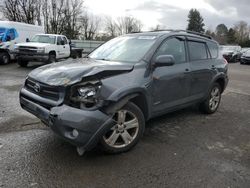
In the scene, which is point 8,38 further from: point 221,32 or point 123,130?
point 221,32

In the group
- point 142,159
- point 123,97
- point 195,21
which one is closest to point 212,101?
point 142,159

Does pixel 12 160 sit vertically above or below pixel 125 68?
below

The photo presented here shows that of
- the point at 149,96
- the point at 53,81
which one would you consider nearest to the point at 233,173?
the point at 149,96

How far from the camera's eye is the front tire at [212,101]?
550 cm

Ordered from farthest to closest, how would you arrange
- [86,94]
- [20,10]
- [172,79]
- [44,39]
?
[20,10]
[44,39]
[172,79]
[86,94]

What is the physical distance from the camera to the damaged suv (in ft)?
9.68

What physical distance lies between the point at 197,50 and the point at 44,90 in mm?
3287

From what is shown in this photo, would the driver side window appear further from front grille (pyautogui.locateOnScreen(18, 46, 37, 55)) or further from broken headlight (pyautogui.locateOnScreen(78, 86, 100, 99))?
front grille (pyautogui.locateOnScreen(18, 46, 37, 55))

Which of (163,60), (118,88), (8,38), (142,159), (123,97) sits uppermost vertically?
(8,38)

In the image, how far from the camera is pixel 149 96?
371cm

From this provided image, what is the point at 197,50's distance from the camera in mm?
5051

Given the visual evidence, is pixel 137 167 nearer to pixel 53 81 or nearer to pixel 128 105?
pixel 128 105

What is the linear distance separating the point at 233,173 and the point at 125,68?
6.61ft

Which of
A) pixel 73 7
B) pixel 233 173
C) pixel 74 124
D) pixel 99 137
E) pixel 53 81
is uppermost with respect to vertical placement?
pixel 73 7
